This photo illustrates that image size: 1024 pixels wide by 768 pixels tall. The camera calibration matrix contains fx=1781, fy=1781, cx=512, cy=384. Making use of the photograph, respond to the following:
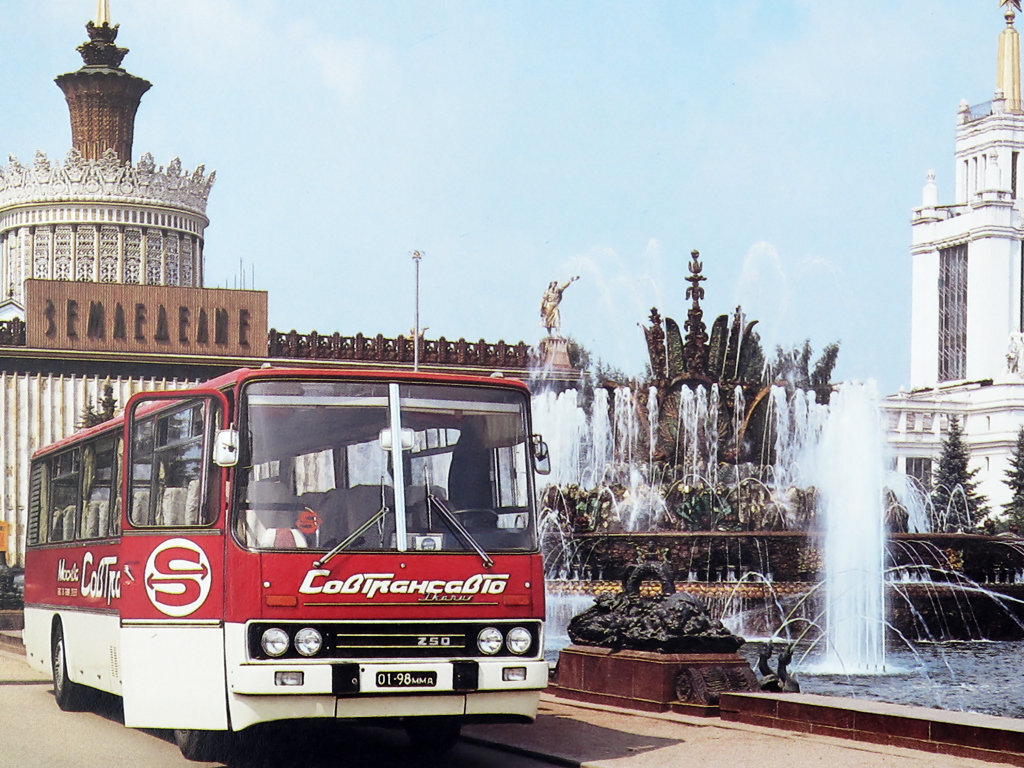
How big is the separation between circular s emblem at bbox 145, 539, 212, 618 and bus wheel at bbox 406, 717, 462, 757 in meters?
1.88

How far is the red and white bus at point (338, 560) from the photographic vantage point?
1163 centimetres

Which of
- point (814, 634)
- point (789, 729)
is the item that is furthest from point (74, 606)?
point (814, 634)

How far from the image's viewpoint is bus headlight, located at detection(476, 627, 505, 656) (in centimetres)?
1205

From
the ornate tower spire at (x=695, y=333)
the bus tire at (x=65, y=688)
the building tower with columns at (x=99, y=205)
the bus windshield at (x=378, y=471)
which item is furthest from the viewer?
the building tower with columns at (x=99, y=205)

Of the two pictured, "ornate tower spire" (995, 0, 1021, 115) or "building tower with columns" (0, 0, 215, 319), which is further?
"ornate tower spire" (995, 0, 1021, 115)

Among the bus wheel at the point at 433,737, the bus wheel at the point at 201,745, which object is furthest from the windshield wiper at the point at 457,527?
the bus wheel at the point at 201,745

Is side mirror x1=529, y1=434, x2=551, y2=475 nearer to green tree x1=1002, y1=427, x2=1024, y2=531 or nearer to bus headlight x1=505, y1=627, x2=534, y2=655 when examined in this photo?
bus headlight x1=505, y1=627, x2=534, y2=655

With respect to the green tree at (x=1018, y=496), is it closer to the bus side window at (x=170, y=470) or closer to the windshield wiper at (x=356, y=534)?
the bus side window at (x=170, y=470)

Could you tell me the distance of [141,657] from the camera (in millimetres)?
12727

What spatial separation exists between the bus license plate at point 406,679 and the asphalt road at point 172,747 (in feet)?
3.27

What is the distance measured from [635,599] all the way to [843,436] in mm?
21927

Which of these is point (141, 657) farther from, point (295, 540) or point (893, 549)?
point (893, 549)

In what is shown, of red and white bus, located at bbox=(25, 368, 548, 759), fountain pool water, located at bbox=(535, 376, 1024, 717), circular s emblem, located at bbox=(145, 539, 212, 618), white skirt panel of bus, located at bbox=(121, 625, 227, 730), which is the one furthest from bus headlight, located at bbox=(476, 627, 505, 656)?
fountain pool water, located at bbox=(535, 376, 1024, 717)

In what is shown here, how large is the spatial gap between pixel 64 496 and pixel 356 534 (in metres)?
6.29
